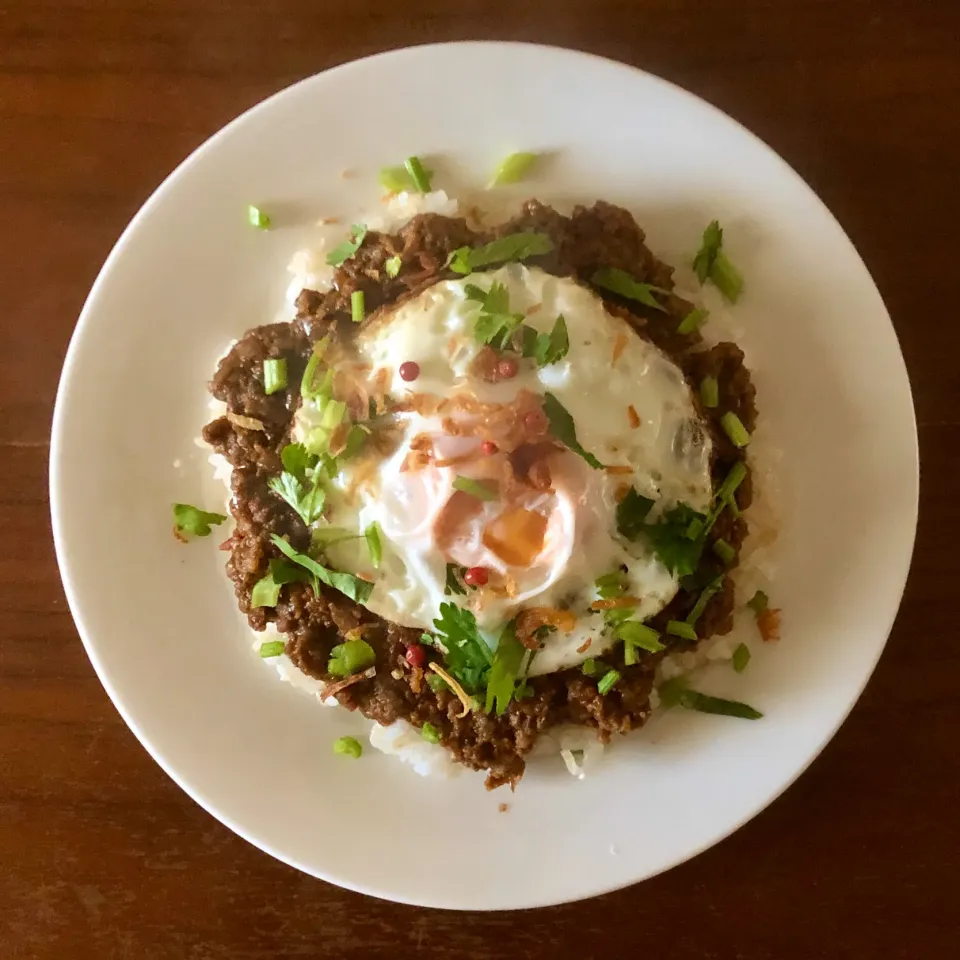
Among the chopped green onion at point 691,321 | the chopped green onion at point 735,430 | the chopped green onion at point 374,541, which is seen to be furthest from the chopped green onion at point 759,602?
the chopped green onion at point 374,541

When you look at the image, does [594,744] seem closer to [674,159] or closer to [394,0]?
[674,159]

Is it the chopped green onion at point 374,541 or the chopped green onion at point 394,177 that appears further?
the chopped green onion at point 394,177

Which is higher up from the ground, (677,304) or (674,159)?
(674,159)

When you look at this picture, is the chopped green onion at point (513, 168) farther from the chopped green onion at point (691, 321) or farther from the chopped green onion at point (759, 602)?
the chopped green onion at point (759, 602)

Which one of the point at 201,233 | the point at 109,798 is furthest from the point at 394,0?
the point at 109,798

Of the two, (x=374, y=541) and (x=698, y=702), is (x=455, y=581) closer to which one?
(x=374, y=541)

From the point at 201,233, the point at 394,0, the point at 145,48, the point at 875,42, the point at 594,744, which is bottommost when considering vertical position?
the point at 594,744
